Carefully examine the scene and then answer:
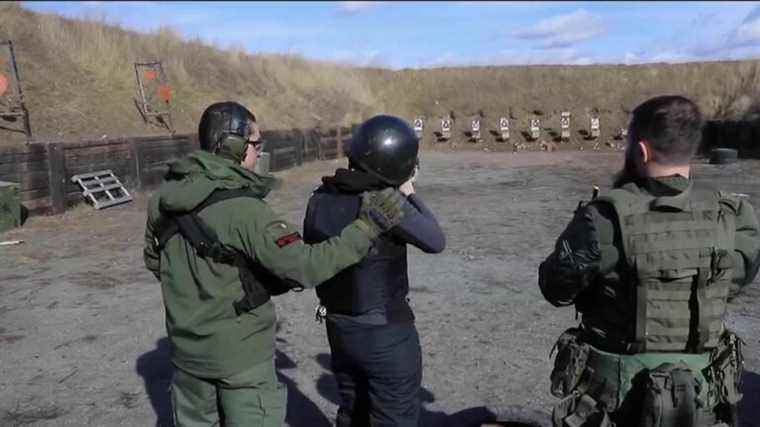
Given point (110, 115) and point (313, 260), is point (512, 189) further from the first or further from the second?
point (313, 260)

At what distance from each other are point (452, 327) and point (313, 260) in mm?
3424

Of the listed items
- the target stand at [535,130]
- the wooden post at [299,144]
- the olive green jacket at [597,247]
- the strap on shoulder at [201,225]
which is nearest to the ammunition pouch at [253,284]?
the strap on shoulder at [201,225]

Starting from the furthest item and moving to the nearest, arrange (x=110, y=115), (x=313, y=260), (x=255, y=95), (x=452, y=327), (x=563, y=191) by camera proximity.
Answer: (x=255, y=95)
(x=110, y=115)
(x=563, y=191)
(x=452, y=327)
(x=313, y=260)

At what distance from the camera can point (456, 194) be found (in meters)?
14.3

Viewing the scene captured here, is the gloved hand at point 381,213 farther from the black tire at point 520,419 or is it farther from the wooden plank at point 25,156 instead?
the wooden plank at point 25,156

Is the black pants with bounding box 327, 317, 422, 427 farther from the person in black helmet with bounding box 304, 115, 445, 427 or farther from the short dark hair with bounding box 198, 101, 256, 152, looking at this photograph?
the short dark hair with bounding box 198, 101, 256, 152

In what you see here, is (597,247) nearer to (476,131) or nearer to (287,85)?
(287,85)

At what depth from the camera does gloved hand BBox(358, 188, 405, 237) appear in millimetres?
2348

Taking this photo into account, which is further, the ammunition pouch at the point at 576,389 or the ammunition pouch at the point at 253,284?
the ammunition pouch at the point at 253,284

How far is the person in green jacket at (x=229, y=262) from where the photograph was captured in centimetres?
238

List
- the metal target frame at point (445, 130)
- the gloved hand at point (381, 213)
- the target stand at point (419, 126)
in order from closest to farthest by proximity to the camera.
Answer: the gloved hand at point (381, 213), the target stand at point (419, 126), the metal target frame at point (445, 130)

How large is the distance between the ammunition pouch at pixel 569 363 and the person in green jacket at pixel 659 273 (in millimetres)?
51

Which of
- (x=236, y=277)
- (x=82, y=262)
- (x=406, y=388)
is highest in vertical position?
(x=236, y=277)

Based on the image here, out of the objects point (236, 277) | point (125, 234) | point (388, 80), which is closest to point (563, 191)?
point (125, 234)
